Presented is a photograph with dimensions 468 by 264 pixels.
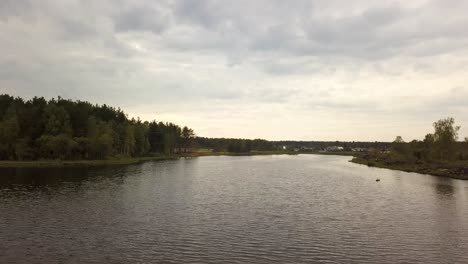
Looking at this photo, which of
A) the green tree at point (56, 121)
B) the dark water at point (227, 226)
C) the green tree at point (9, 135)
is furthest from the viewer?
the green tree at point (56, 121)

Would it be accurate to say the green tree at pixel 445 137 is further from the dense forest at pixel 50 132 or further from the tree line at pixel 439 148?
the dense forest at pixel 50 132

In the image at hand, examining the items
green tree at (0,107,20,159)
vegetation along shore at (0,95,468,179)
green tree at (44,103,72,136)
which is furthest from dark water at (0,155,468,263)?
green tree at (44,103,72,136)

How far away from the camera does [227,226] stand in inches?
1490

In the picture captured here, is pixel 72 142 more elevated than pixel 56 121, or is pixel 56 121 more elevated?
pixel 56 121

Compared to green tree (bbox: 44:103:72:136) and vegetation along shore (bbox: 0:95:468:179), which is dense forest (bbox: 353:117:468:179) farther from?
green tree (bbox: 44:103:72:136)

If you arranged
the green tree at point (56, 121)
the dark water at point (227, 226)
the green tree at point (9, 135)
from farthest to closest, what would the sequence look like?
the green tree at point (56, 121)
the green tree at point (9, 135)
the dark water at point (227, 226)

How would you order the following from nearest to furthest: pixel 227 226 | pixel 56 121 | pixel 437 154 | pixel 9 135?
pixel 227 226 < pixel 9 135 < pixel 56 121 < pixel 437 154

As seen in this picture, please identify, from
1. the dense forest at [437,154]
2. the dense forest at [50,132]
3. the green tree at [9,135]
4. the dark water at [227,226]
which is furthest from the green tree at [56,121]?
the dense forest at [437,154]

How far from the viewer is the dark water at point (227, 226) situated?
94.1ft

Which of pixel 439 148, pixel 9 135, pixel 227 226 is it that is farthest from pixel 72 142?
pixel 439 148

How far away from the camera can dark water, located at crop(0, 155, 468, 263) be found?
28.7 metres

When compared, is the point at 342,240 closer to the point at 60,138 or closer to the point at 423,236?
the point at 423,236

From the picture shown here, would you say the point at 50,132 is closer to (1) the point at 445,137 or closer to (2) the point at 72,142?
(2) the point at 72,142

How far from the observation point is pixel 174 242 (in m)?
31.7
